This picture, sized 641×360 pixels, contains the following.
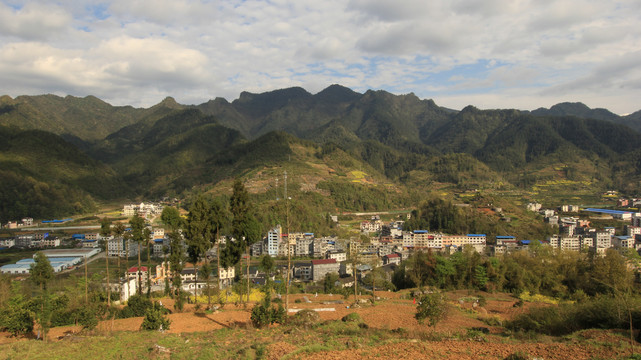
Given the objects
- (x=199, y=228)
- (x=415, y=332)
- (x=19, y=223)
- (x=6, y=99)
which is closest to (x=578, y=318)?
(x=415, y=332)

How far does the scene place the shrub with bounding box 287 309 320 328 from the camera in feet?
50.9

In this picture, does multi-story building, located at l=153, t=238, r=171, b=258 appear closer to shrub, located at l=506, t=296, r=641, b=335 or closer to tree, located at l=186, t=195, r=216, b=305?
tree, located at l=186, t=195, r=216, b=305

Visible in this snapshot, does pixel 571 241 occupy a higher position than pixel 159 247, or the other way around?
pixel 159 247

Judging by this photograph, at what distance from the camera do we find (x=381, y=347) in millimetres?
11344

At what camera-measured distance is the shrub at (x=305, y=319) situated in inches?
610

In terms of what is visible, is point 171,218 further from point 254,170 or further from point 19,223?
point 254,170

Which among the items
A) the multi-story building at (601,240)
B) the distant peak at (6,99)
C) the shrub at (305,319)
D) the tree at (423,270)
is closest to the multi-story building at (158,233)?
the tree at (423,270)

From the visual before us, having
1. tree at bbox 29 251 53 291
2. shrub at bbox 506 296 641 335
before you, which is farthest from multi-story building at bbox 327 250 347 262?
tree at bbox 29 251 53 291

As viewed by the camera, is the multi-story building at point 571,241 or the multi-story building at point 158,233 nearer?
the multi-story building at point 571,241

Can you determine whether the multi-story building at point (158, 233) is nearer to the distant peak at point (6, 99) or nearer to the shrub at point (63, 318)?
the shrub at point (63, 318)

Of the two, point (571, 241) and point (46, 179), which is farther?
point (46, 179)

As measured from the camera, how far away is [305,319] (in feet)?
54.0

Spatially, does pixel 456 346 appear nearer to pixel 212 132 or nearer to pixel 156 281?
pixel 156 281

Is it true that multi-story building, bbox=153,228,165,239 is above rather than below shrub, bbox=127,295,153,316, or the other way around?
below
